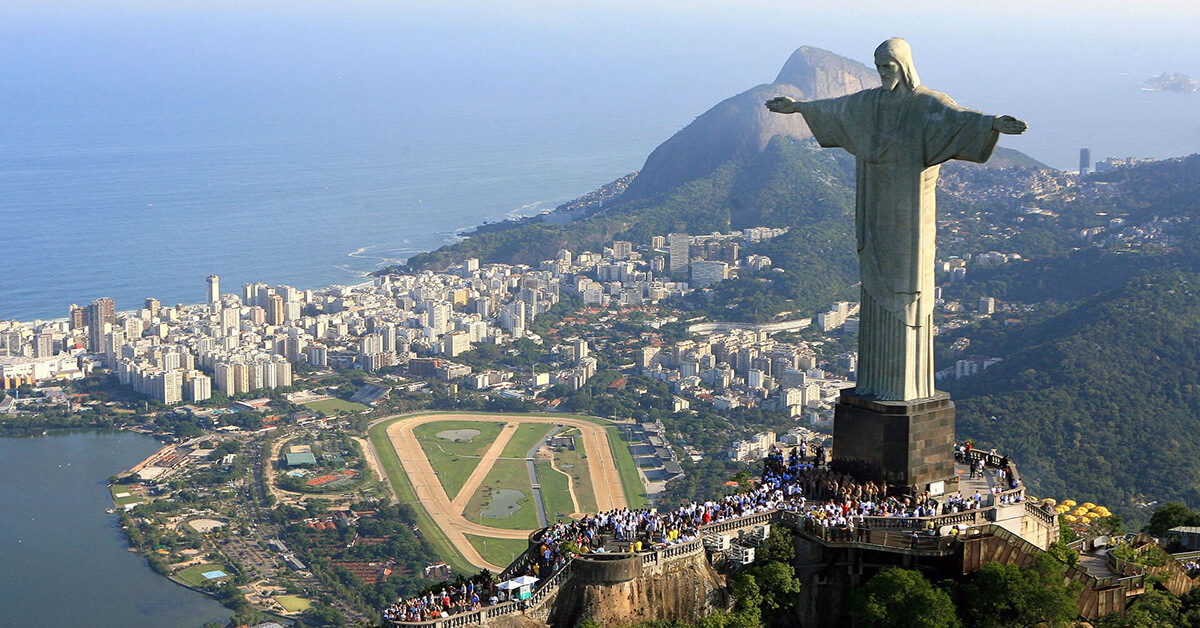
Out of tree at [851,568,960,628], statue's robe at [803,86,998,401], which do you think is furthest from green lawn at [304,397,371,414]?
tree at [851,568,960,628]

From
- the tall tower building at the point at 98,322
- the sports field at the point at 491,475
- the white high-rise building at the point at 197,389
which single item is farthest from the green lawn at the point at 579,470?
the tall tower building at the point at 98,322

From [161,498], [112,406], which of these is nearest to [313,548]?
[161,498]

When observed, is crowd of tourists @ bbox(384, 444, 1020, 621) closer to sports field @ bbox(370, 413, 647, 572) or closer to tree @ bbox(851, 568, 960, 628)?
tree @ bbox(851, 568, 960, 628)

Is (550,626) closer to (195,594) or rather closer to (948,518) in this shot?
(948,518)

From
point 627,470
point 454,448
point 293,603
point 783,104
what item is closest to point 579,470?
point 627,470

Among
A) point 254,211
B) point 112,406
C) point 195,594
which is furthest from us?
point 254,211

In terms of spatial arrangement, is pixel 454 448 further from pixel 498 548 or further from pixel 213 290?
pixel 213 290
